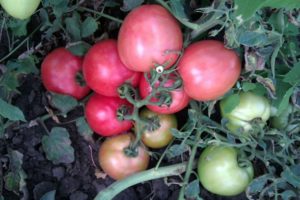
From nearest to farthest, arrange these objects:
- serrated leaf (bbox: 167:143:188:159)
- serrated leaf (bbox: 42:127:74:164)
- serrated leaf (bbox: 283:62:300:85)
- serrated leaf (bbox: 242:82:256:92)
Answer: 1. serrated leaf (bbox: 283:62:300:85)
2. serrated leaf (bbox: 242:82:256:92)
3. serrated leaf (bbox: 167:143:188:159)
4. serrated leaf (bbox: 42:127:74:164)

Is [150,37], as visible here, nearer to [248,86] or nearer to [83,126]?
[248,86]

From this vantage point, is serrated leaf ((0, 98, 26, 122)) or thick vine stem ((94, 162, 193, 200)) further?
thick vine stem ((94, 162, 193, 200))

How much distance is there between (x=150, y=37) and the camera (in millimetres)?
1147

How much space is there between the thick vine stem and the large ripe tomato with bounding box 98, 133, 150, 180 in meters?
0.03

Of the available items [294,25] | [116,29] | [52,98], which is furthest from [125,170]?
[294,25]

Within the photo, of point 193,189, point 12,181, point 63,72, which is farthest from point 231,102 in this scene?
point 12,181

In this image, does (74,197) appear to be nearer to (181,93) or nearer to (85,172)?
(85,172)

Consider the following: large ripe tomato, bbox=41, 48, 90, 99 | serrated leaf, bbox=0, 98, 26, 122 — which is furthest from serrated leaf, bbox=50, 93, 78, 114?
serrated leaf, bbox=0, 98, 26, 122

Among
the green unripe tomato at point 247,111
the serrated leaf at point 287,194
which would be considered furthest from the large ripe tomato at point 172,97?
the serrated leaf at point 287,194

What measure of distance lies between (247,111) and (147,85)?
0.87ft

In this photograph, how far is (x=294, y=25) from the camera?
3.90 feet

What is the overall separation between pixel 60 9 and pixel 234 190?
0.65 meters

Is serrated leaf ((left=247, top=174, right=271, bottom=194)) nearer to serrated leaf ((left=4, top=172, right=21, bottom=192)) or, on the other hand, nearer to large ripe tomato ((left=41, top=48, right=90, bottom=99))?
large ripe tomato ((left=41, top=48, right=90, bottom=99))

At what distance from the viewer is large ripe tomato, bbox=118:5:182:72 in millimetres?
1148
